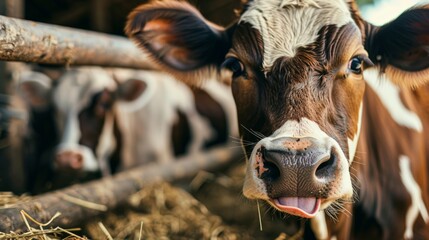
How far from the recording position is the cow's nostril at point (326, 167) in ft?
6.41

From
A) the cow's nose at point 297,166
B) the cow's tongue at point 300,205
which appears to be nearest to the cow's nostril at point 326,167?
the cow's nose at point 297,166

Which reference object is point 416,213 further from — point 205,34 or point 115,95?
point 115,95

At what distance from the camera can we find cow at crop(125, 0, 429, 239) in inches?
78.1

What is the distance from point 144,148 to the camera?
5.43 meters

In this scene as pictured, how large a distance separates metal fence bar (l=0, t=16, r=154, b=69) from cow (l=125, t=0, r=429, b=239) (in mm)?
400

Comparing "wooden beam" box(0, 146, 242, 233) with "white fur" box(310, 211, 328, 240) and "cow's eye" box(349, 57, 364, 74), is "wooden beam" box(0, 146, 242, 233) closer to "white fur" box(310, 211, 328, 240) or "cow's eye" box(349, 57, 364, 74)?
"white fur" box(310, 211, 328, 240)

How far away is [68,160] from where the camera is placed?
14.0 ft

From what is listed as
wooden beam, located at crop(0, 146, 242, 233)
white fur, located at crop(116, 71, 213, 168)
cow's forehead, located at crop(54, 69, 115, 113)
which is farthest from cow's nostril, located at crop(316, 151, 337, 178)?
white fur, located at crop(116, 71, 213, 168)

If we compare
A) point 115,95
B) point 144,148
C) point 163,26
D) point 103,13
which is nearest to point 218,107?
point 144,148

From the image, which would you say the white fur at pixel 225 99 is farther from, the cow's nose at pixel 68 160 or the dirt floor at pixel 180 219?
the cow's nose at pixel 68 160

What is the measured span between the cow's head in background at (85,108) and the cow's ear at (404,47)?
107 inches

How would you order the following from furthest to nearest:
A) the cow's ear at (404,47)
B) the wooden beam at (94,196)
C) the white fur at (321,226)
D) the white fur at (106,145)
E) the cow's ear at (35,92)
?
1. the cow's ear at (35,92)
2. the white fur at (106,145)
3. the white fur at (321,226)
4. the cow's ear at (404,47)
5. the wooden beam at (94,196)

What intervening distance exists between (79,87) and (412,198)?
11.0 ft

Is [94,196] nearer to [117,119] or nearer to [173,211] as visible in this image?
[173,211]
